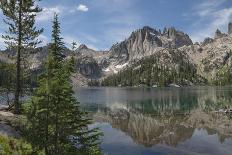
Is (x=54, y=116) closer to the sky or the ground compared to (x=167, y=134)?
closer to the sky

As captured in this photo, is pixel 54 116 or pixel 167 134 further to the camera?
pixel 167 134

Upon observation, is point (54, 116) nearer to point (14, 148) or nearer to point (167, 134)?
point (14, 148)

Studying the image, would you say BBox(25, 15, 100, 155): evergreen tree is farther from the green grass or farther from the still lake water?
the still lake water

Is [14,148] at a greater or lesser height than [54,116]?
lesser

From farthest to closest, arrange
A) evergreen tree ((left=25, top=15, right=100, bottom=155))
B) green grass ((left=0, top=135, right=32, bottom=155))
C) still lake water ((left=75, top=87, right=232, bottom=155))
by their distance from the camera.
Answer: still lake water ((left=75, top=87, right=232, bottom=155)), evergreen tree ((left=25, top=15, right=100, bottom=155)), green grass ((left=0, top=135, right=32, bottom=155))

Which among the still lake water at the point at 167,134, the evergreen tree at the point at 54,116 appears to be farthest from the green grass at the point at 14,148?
the still lake water at the point at 167,134

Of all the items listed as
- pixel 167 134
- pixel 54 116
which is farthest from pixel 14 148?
pixel 167 134

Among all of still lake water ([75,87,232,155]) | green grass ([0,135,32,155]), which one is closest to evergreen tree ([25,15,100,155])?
green grass ([0,135,32,155])

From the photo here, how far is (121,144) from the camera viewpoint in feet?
176

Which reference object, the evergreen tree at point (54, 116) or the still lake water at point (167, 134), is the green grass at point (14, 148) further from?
the still lake water at point (167, 134)

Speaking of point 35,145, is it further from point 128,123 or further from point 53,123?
point 128,123

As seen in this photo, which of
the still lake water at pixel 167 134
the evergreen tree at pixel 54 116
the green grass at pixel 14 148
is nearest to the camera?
the green grass at pixel 14 148

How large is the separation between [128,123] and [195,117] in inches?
738

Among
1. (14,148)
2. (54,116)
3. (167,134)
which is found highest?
(54,116)
